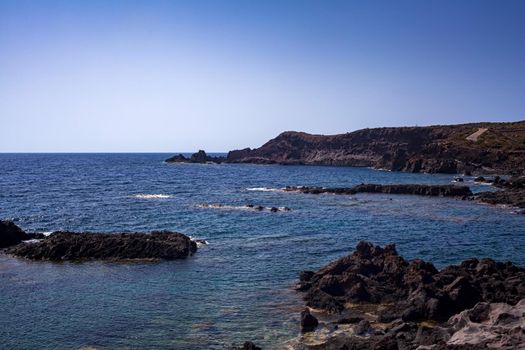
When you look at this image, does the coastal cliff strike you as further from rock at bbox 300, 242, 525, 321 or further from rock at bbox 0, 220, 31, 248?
rock at bbox 0, 220, 31, 248

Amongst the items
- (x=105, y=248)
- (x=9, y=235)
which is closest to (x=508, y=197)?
Result: (x=105, y=248)

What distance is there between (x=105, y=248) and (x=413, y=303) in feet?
91.1

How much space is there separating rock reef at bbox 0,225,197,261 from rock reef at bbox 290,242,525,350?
13.9 meters

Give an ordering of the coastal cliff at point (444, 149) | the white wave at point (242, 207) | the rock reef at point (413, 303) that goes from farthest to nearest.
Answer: the coastal cliff at point (444, 149), the white wave at point (242, 207), the rock reef at point (413, 303)

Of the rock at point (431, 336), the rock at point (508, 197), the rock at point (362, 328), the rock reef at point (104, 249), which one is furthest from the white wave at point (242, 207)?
the rock at point (431, 336)

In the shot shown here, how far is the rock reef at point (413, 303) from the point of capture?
2080cm

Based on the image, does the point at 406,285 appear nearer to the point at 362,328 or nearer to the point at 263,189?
the point at 362,328

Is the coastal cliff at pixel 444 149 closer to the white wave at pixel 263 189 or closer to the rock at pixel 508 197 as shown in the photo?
the rock at pixel 508 197

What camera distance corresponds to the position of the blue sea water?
87.1 feet

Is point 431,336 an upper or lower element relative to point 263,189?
lower

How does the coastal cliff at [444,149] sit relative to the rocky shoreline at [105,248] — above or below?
above

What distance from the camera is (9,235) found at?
47.6 metres

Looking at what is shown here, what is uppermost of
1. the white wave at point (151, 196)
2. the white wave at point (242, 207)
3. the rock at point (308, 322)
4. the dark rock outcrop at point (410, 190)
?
the dark rock outcrop at point (410, 190)

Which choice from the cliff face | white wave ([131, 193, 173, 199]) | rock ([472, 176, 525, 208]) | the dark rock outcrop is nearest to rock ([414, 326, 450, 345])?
rock ([472, 176, 525, 208])
